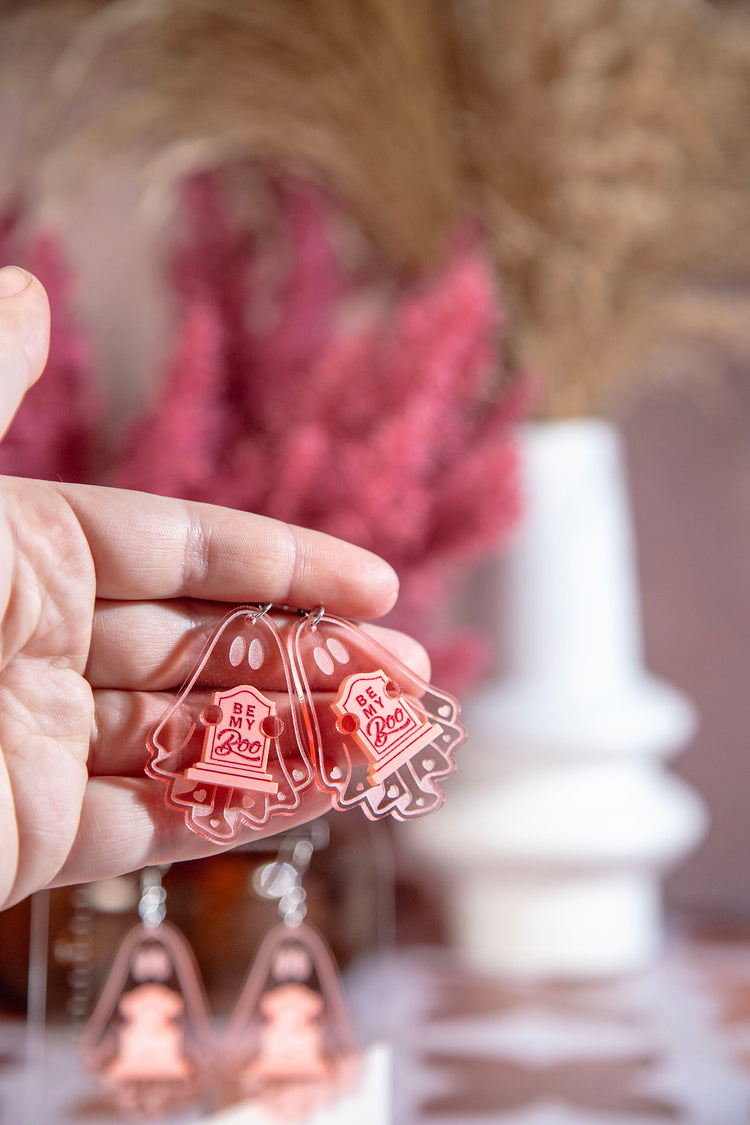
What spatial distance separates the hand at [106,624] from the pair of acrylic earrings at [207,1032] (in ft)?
0.56

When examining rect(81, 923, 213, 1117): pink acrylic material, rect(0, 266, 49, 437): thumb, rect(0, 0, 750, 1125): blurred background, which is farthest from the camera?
rect(0, 0, 750, 1125): blurred background

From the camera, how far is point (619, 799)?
0.73 metres

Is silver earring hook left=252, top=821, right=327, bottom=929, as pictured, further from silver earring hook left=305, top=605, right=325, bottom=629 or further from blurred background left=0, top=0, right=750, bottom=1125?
silver earring hook left=305, top=605, right=325, bottom=629

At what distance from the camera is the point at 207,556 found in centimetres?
37

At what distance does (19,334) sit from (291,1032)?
0.39 meters

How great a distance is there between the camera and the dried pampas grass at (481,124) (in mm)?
716

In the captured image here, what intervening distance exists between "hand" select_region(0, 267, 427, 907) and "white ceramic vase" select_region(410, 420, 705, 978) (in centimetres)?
39

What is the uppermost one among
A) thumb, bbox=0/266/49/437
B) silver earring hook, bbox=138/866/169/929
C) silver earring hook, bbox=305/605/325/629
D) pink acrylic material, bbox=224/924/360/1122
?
thumb, bbox=0/266/49/437

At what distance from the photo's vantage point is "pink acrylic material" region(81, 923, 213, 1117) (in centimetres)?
51

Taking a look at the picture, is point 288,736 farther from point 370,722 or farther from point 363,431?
point 363,431

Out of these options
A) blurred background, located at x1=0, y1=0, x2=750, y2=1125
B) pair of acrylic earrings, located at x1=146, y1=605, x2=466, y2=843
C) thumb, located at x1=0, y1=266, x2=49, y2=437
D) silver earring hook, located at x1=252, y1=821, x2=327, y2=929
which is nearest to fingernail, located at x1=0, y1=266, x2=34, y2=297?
thumb, located at x1=0, y1=266, x2=49, y2=437

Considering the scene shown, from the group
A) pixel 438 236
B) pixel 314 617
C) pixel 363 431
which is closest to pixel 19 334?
pixel 314 617

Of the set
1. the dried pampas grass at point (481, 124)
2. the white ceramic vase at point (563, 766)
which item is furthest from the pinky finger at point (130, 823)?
the dried pampas grass at point (481, 124)

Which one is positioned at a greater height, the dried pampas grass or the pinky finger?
the dried pampas grass
